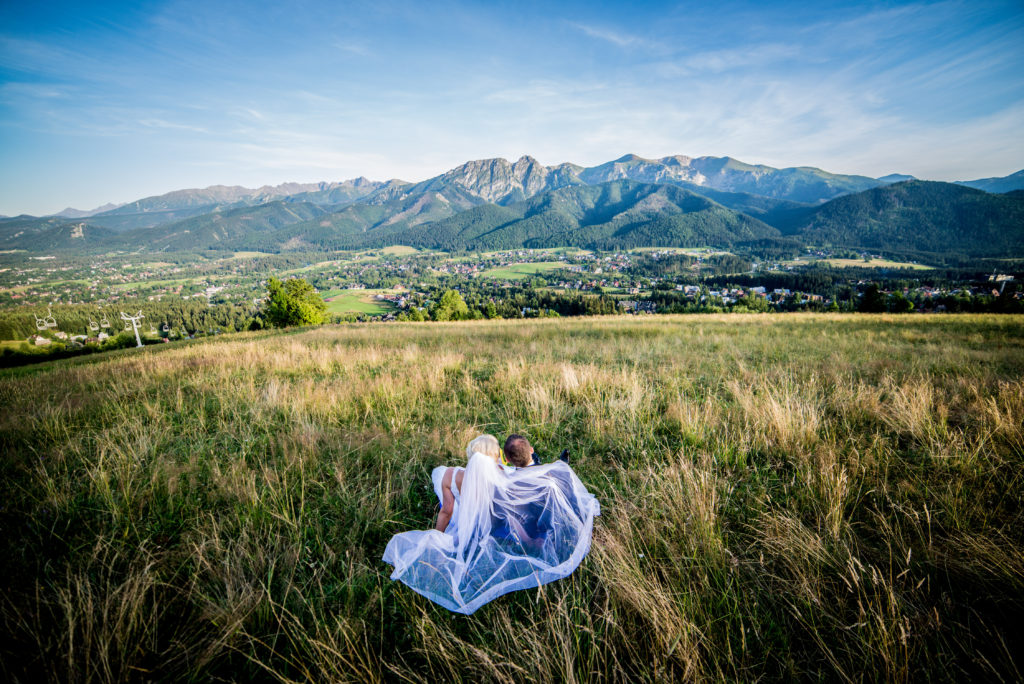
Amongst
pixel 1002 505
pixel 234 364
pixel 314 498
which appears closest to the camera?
pixel 1002 505

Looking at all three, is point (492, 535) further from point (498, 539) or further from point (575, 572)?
point (575, 572)

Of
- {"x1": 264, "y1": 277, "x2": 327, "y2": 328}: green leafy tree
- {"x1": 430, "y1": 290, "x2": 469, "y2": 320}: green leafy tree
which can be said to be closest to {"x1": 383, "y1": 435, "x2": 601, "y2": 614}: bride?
{"x1": 264, "y1": 277, "x2": 327, "y2": 328}: green leafy tree

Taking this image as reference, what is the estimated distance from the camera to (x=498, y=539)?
249 cm

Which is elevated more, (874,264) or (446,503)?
(446,503)

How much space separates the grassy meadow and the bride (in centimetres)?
11

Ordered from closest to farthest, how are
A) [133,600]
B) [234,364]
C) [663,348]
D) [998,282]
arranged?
[133,600] < [234,364] < [663,348] < [998,282]

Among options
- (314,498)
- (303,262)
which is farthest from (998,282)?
(303,262)

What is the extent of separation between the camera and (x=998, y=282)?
5316 cm

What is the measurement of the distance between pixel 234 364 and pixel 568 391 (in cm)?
675

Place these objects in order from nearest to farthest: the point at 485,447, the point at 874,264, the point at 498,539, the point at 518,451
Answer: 1. the point at 498,539
2. the point at 485,447
3. the point at 518,451
4. the point at 874,264

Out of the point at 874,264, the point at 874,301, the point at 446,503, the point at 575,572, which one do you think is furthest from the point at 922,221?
the point at 446,503

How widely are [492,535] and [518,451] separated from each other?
2.09ft

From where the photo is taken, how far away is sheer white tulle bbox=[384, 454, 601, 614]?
78.7 inches

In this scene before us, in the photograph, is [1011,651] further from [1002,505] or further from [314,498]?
[314,498]
